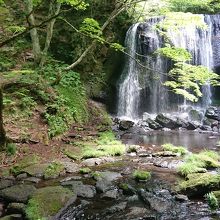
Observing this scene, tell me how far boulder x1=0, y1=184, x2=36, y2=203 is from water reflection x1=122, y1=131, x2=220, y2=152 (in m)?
5.88

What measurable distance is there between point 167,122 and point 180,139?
2.35 meters

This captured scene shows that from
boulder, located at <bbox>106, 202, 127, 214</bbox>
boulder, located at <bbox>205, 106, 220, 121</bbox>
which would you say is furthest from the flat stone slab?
boulder, located at <bbox>205, 106, 220, 121</bbox>

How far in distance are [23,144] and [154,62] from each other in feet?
33.9

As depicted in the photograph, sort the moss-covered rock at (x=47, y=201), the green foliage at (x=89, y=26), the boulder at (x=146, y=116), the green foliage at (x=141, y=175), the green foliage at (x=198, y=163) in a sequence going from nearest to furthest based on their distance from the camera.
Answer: the moss-covered rock at (x=47, y=201), the green foliage at (x=141, y=175), the green foliage at (x=198, y=163), the green foliage at (x=89, y=26), the boulder at (x=146, y=116)

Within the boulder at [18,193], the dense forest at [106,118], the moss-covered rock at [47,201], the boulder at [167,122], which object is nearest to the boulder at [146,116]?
the dense forest at [106,118]

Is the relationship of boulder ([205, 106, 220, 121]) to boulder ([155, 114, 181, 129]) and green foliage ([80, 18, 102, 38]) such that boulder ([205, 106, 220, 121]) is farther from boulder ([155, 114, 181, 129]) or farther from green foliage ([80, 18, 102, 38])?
green foliage ([80, 18, 102, 38])

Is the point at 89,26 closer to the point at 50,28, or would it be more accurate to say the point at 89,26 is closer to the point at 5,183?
the point at 50,28

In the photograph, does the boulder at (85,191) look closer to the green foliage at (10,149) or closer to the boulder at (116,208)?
the boulder at (116,208)

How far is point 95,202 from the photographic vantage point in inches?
262

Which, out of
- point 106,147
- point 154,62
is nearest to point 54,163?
point 106,147

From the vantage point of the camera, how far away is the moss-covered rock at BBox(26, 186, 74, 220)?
19.3ft

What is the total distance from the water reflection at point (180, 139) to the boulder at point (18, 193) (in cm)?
588

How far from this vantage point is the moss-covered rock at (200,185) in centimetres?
696

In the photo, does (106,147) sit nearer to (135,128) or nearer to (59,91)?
(59,91)
